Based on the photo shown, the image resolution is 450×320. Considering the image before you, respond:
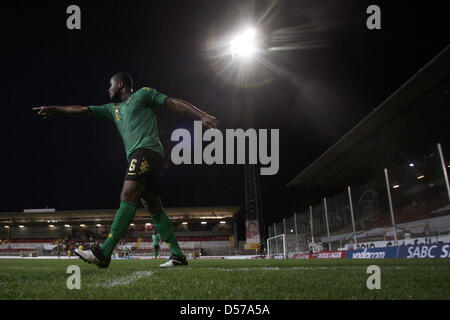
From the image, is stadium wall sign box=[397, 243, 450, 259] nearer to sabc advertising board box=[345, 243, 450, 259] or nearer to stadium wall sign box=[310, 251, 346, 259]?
sabc advertising board box=[345, 243, 450, 259]

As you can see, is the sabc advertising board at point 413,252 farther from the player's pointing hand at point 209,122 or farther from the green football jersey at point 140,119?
the green football jersey at point 140,119

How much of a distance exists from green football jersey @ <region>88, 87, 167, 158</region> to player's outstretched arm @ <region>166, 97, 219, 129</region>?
0.51ft

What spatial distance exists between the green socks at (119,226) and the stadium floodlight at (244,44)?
23.8m

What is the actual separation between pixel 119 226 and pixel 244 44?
26.7 metres

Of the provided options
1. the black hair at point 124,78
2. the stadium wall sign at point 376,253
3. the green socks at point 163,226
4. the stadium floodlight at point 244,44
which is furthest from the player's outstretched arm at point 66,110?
the stadium floodlight at point 244,44

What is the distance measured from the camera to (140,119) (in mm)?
3500

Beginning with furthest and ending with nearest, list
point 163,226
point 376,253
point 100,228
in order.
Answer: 1. point 100,228
2. point 376,253
3. point 163,226

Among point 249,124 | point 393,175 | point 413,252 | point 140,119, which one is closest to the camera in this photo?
point 140,119

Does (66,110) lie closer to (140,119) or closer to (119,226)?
(140,119)

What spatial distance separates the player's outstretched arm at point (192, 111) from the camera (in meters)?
2.97

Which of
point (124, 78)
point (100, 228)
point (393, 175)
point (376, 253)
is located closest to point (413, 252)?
point (376, 253)

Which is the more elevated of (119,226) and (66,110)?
(66,110)
